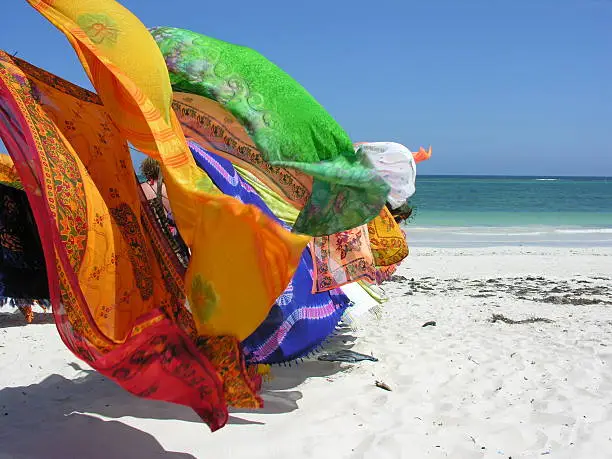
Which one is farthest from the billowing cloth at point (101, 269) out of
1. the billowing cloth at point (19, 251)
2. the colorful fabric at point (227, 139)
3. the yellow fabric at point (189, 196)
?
the billowing cloth at point (19, 251)

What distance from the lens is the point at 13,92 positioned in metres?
2.53

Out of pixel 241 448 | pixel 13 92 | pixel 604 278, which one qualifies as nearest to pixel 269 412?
pixel 241 448

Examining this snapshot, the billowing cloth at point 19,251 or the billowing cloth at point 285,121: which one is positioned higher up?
the billowing cloth at point 285,121

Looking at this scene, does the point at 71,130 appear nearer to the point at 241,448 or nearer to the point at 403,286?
the point at 241,448

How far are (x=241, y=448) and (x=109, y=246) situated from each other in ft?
3.99

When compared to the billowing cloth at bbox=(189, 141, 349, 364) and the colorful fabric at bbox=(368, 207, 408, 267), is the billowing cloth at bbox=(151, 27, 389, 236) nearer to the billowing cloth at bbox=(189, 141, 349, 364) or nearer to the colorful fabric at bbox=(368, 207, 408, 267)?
the billowing cloth at bbox=(189, 141, 349, 364)

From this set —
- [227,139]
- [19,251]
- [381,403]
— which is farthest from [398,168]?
[19,251]

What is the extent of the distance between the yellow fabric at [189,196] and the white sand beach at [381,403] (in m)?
1.06

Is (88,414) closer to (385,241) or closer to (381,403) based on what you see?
(381,403)

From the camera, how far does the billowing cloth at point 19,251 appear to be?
336 centimetres

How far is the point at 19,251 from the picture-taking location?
337 centimetres

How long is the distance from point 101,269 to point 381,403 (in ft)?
6.56

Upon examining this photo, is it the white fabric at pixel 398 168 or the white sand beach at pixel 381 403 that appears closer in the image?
the white sand beach at pixel 381 403

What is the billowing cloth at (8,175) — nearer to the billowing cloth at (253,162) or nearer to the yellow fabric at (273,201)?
the billowing cloth at (253,162)
